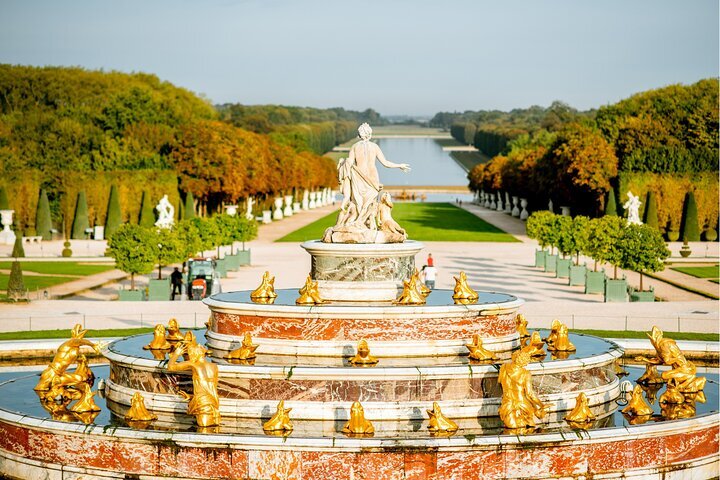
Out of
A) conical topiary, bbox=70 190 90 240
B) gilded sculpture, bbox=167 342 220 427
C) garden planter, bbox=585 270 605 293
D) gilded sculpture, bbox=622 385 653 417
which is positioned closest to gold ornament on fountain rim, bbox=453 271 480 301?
gilded sculpture, bbox=622 385 653 417

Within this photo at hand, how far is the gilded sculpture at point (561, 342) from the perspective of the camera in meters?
23.4

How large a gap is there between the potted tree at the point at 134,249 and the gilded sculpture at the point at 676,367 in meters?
23.2

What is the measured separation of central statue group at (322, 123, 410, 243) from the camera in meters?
25.7

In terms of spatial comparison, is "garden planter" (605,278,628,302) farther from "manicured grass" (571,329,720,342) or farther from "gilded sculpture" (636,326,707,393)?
"gilded sculpture" (636,326,707,393)

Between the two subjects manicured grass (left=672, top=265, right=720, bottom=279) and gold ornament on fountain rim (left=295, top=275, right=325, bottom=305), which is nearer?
gold ornament on fountain rim (left=295, top=275, right=325, bottom=305)

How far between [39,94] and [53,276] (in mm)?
70339

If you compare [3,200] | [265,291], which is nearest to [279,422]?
[265,291]

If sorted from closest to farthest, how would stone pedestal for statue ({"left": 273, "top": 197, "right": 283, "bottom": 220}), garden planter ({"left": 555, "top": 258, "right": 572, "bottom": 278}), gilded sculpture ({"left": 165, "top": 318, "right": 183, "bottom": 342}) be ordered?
gilded sculpture ({"left": 165, "top": 318, "right": 183, "bottom": 342})
garden planter ({"left": 555, "top": 258, "right": 572, "bottom": 278})
stone pedestal for statue ({"left": 273, "top": 197, "right": 283, "bottom": 220})

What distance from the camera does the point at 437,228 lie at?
8494cm

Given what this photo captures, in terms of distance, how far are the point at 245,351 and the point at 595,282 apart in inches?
1022

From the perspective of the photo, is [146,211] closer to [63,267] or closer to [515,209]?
[63,267]

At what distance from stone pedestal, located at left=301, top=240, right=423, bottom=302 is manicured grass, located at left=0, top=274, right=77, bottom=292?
23.0m

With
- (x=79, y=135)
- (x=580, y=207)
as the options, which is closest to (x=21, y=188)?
(x=79, y=135)

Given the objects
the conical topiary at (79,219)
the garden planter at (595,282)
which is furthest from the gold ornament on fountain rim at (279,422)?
the conical topiary at (79,219)
